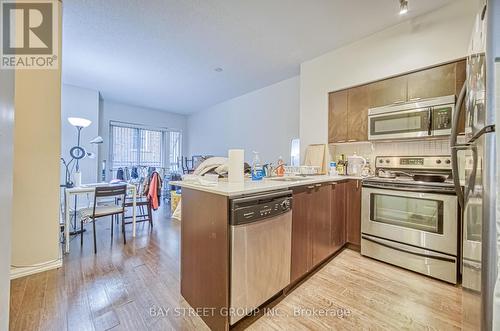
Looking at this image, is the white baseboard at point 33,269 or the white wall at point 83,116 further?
the white wall at point 83,116

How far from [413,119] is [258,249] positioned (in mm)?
2341

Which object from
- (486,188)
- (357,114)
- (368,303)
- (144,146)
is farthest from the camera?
(144,146)

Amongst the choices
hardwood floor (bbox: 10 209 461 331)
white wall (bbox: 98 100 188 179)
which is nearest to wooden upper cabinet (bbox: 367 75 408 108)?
hardwood floor (bbox: 10 209 461 331)

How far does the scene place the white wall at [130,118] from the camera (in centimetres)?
585

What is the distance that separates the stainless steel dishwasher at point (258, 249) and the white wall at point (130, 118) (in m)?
5.92

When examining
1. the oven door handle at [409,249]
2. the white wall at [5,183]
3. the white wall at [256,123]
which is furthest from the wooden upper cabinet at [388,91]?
the white wall at [5,183]

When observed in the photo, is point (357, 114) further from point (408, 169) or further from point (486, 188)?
point (486, 188)

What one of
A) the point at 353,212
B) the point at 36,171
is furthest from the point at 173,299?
the point at 353,212

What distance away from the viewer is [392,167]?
2.70m

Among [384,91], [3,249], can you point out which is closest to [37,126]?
[3,249]

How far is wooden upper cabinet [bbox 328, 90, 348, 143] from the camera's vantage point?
302 centimetres

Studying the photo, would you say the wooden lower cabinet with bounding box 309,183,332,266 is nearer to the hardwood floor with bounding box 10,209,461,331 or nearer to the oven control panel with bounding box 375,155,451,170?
the hardwood floor with bounding box 10,209,461,331

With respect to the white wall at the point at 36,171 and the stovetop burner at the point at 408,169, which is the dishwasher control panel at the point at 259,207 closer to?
the stovetop burner at the point at 408,169

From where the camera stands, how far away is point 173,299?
1.67 m
